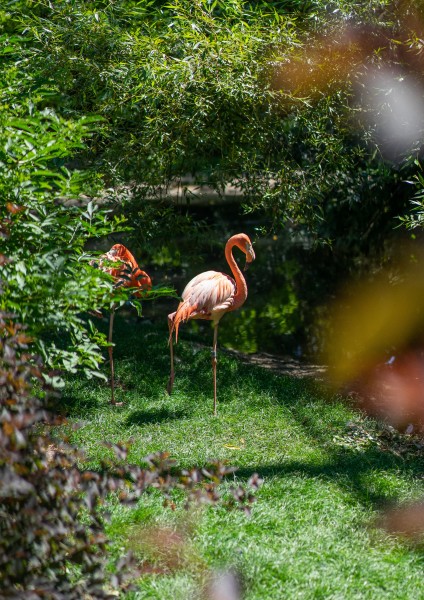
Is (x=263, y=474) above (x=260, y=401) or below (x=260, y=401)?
above

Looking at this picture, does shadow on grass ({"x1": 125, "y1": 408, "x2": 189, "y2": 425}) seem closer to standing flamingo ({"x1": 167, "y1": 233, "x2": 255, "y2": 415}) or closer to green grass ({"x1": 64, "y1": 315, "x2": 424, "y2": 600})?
green grass ({"x1": 64, "y1": 315, "x2": 424, "y2": 600})

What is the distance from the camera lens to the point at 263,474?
5.00m

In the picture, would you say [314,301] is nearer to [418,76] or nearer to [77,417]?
[418,76]

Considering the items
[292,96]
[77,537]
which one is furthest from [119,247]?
[77,537]

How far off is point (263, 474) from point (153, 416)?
1639 millimetres

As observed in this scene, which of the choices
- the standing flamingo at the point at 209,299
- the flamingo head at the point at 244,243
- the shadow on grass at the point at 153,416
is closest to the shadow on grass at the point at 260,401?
the shadow on grass at the point at 153,416

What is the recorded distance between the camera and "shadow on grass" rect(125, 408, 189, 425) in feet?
20.5

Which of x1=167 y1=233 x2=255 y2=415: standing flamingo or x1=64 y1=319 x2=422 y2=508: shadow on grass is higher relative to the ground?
x1=167 y1=233 x2=255 y2=415: standing flamingo

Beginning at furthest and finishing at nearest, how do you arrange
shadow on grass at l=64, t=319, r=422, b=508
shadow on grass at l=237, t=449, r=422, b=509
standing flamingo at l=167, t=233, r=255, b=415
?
standing flamingo at l=167, t=233, r=255, b=415 → shadow on grass at l=64, t=319, r=422, b=508 → shadow on grass at l=237, t=449, r=422, b=509

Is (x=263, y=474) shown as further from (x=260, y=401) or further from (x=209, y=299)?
(x=209, y=299)

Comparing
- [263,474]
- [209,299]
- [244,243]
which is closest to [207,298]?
[209,299]

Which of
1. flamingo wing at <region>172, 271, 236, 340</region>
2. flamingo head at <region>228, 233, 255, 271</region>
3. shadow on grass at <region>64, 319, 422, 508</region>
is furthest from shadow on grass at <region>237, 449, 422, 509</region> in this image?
flamingo head at <region>228, 233, 255, 271</region>

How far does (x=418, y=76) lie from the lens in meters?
7.50

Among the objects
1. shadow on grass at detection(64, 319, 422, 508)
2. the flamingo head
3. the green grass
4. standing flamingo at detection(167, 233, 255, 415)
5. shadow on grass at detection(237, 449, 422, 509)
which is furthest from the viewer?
the flamingo head
